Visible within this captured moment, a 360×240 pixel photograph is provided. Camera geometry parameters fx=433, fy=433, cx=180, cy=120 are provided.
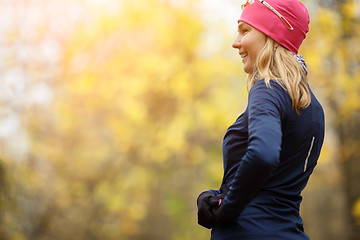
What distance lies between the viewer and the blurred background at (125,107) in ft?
23.1

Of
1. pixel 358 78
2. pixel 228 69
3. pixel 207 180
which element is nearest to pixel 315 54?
pixel 358 78

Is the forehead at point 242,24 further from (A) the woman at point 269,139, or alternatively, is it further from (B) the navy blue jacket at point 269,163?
(B) the navy blue jacket at point 269,163

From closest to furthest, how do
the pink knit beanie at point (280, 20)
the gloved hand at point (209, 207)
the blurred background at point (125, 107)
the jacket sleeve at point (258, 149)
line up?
the jacket sleeve at point (258, 149) < the gloved hand at point (209, 207) < the pink knit beanie at point (280, 20) < the blurred background at point (125, 107)

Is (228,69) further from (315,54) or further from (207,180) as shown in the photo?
(207,180)

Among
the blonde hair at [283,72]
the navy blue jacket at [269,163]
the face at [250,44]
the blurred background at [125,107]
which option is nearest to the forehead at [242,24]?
the face at [250,44]

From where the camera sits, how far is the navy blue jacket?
4.98 ft

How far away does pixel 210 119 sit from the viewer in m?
9.16

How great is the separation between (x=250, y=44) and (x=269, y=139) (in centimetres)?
50

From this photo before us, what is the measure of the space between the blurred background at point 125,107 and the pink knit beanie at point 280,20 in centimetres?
439

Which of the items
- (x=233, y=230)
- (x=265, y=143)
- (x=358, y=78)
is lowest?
(x=233, y=230)

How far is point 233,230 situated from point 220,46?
27.0 ft

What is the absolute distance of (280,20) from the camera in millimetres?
1810

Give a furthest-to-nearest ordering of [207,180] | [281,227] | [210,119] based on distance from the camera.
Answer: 1. [207,180]
2. [210,119]
3. [281,227]

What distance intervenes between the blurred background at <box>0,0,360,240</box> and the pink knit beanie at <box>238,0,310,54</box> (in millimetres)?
4393
